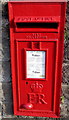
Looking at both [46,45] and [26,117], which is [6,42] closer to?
[46,45]

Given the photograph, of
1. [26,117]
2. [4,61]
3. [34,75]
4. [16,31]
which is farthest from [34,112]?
[16,31]

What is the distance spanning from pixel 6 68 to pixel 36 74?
35 centimetres

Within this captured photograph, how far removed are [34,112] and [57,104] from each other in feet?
0.92

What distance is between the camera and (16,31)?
1723mm

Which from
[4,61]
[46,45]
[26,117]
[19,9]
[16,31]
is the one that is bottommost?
[26,117]

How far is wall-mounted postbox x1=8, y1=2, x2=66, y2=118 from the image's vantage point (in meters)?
1.67

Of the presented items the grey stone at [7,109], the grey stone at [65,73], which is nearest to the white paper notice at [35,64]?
the grey stone at [65,73]

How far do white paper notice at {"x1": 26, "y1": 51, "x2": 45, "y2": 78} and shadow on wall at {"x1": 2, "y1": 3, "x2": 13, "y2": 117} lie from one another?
0.85 ft

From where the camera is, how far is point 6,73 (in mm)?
2006

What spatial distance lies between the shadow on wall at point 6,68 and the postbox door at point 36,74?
0.53ft

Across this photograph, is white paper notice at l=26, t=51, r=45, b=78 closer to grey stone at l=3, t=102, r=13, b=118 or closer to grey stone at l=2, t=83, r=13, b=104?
grey stone at l=2, t=83, r=13, b=104

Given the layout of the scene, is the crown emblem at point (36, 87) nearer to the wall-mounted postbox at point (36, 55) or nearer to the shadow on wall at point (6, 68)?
the wall-mounted postbox at point (36, 55)

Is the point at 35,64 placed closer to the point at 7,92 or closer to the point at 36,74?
the point at 36,74

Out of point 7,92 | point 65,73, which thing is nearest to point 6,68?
point 7,92
